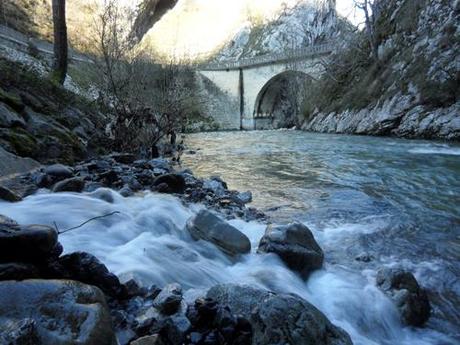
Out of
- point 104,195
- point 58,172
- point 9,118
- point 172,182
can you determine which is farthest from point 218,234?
point 9,118

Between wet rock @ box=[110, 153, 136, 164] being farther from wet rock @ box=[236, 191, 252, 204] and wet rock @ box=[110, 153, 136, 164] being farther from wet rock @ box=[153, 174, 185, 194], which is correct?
wet rock @ box=[236, 191, 252, 204]

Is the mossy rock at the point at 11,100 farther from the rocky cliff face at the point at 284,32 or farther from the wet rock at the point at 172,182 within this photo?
the rocky cliff face at the point at 284,32

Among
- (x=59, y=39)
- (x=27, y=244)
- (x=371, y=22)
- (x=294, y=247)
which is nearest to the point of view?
(x=27, y=244)

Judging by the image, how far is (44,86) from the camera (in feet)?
37.3

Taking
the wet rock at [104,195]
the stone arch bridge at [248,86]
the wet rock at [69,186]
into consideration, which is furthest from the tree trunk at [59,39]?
the stone arch bridge at [248,86]

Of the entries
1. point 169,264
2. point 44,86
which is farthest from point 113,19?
point 169,264

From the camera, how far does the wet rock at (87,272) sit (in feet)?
9.71

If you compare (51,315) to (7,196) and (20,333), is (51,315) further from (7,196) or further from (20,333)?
(7,196)

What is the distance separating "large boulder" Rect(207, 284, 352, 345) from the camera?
2.66 metres

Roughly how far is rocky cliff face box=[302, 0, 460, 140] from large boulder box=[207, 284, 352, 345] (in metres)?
17.4

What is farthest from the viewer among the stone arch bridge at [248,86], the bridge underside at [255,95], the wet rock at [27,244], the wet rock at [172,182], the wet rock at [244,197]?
the bridge underside at [255,95]

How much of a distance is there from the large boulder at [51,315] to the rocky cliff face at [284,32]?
6561 centimetres

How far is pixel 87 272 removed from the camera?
119 inches

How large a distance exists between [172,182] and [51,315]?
5.41m
